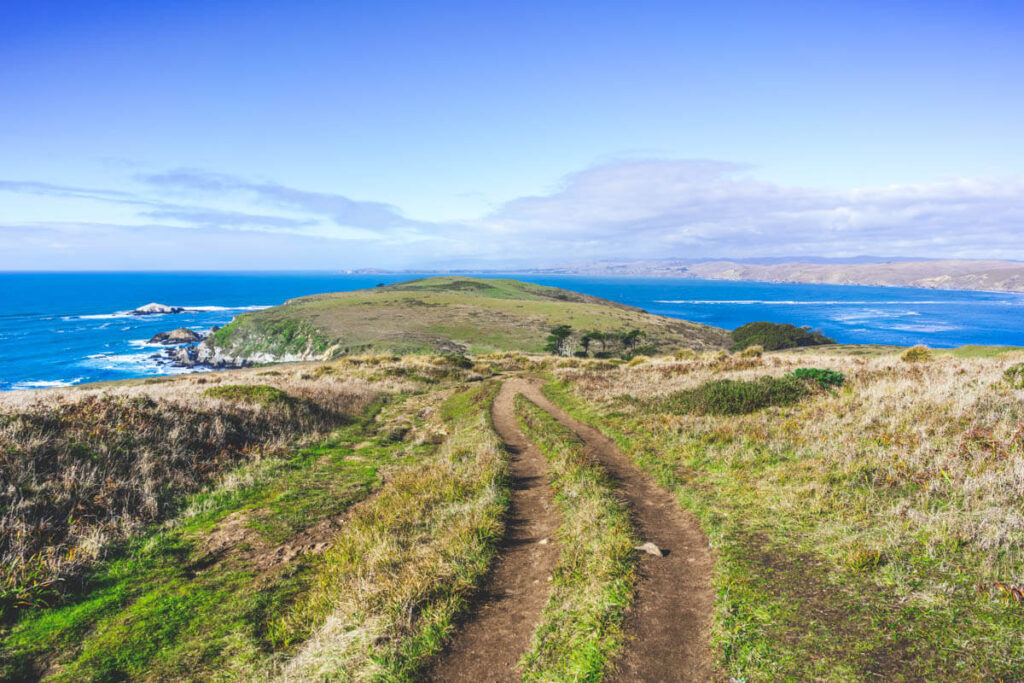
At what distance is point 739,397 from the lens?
53.6 feet

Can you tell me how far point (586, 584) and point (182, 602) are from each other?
20.0 ft

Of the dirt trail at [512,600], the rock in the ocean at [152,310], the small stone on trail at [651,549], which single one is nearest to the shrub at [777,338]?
the dirt trail at [512,600]

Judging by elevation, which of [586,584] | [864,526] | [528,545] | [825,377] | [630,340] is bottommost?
[630,340]

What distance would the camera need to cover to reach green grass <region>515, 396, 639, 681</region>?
5.51 metres

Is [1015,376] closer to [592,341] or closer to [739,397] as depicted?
[739,397]

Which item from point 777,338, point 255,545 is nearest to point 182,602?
point 255,545

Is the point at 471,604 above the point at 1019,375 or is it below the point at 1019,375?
below

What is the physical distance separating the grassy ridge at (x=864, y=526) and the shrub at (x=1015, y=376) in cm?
30

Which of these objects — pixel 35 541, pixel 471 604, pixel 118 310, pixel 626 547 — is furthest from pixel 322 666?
pixel 118 310

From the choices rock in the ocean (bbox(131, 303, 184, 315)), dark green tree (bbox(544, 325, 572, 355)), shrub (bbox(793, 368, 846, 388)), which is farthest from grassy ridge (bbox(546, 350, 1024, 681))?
rock in the ocean (bbox(131, 303, 184, 315))

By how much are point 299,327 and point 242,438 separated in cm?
9662

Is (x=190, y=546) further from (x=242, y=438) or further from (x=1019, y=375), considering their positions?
(x=1019, y=375)

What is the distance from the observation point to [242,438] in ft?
50.0

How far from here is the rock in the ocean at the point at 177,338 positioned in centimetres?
11650
